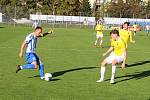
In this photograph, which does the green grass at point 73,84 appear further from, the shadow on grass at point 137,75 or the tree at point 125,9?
the tree at point 125,9

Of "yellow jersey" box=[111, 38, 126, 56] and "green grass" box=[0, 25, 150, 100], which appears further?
"yellow jersey" box=[111, 38, 126, 56]

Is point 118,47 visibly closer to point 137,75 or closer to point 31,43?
point 137,75

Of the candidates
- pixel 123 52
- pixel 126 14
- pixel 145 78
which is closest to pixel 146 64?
pixel 145 78

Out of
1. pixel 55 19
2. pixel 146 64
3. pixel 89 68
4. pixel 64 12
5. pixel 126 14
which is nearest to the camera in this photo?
pixel 89 68

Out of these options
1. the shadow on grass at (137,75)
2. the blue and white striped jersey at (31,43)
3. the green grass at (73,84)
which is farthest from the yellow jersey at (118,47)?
the blue and white striped jersey at (31,43)

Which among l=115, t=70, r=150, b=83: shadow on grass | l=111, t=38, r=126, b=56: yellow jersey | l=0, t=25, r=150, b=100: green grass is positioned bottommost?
l=115, t=70, r=150, b=83: shadow on grass

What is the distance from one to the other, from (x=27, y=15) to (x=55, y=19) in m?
5.64

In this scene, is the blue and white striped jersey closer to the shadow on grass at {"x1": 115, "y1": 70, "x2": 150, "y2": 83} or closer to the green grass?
the green grass

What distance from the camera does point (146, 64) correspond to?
744 inches

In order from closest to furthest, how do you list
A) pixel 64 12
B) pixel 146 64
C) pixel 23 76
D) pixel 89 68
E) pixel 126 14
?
pixel 23 76, pixel 89 68, pixel 146 64, pixel 64 12, pixel 126 14

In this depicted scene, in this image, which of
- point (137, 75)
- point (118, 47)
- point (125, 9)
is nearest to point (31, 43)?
point (118, 47)

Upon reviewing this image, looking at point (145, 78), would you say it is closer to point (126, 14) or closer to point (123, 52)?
point (123, 52)

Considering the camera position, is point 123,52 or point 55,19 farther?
point 55,19

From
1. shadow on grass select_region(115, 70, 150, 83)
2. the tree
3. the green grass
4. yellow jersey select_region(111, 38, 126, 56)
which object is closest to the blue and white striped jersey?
the green grass
